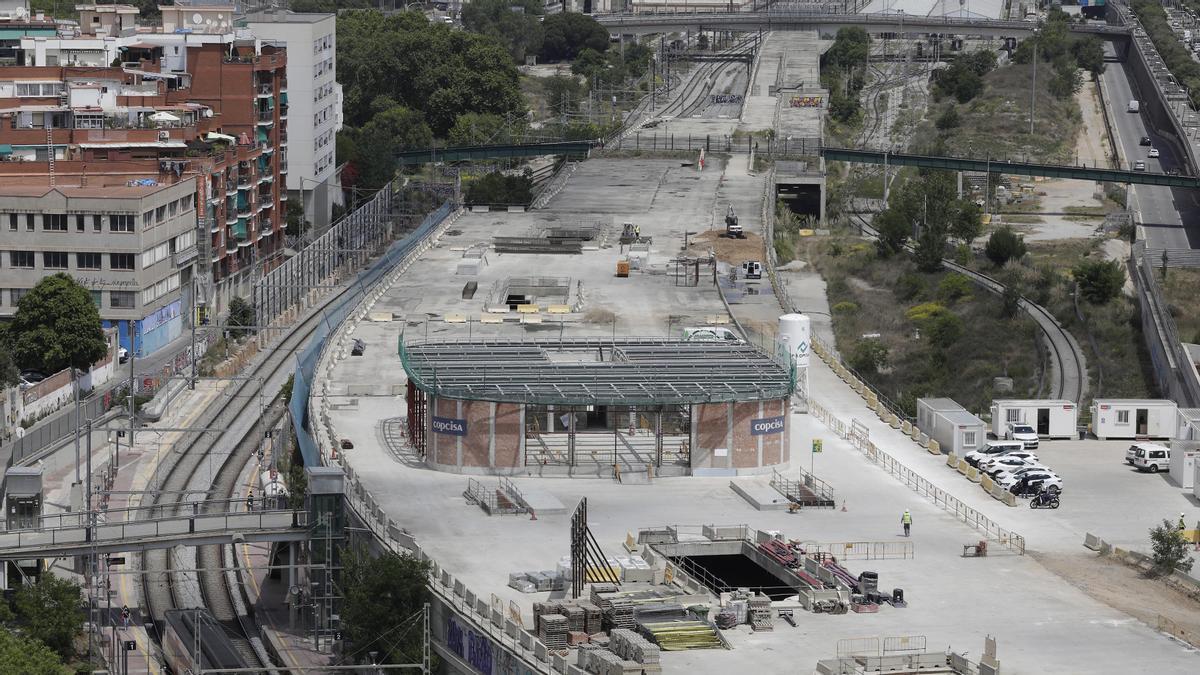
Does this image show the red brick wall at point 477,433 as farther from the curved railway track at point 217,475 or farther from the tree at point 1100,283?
the tree at point 1100,283

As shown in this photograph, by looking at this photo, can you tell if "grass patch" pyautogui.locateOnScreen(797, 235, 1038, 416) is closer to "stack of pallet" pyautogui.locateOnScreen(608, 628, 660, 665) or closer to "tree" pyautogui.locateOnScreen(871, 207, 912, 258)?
"tree" pyautogui.locateOnScreen(871, 207, 912, 258)

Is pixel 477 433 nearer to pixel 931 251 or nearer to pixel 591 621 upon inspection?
pixel 591 621

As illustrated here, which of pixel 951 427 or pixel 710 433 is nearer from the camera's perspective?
pixel 710 433

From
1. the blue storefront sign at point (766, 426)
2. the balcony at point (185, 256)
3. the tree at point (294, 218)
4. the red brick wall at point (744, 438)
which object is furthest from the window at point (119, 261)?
the blue storefront sign at point (766, 426)

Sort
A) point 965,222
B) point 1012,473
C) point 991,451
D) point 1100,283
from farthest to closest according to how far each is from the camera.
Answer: point 965,222
point 1100,283
point 991,451
point 1012,473

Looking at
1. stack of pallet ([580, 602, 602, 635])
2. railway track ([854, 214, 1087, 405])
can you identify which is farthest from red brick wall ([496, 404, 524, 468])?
railway track ([854, 214, 1087, 405])

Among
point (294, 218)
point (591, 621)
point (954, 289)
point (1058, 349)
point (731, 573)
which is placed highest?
point (591, 621)

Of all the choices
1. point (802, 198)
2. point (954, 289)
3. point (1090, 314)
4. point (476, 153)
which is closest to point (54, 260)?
point (954, 289)
